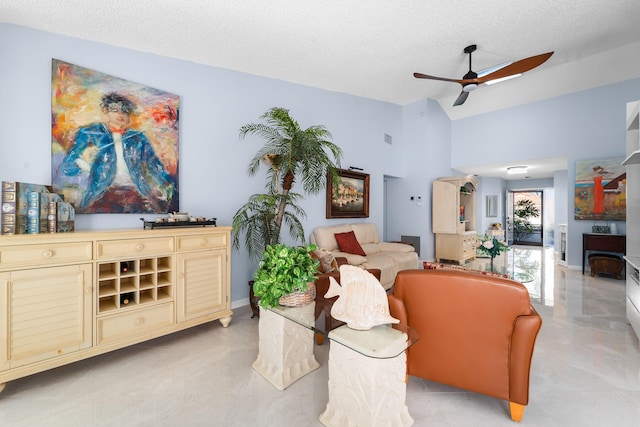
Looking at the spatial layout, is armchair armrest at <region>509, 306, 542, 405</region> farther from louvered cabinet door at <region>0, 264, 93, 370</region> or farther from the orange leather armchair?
louvered cabinet door at <region>0, 264, 93, 370</region>

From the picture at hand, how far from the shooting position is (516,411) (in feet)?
5.44

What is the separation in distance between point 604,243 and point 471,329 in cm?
573

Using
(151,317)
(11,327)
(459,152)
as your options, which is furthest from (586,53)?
(11,327)

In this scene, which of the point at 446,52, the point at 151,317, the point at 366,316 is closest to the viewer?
the point at 366,316

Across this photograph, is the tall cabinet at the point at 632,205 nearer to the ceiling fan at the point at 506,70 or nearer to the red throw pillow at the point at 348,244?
the ceiling fan at the point at 506,70

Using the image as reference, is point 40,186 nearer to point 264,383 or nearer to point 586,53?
point 264,383

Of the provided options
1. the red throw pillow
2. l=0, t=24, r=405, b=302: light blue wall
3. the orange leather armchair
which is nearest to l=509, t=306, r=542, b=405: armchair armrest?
the orange leather armchair

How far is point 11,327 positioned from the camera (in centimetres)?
187

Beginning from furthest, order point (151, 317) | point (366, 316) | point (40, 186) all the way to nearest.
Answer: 1. point (151, 317)
2. point (40, 186)
3. point (366, 316)

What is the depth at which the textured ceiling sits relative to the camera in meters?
2.48

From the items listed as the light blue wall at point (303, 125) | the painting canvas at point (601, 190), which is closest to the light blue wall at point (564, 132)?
the light blue wall at point (303, 125)

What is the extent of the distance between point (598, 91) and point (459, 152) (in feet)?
8.96

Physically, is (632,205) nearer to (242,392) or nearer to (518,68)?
(518,68)

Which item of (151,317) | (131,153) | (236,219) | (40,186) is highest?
(131,153)
